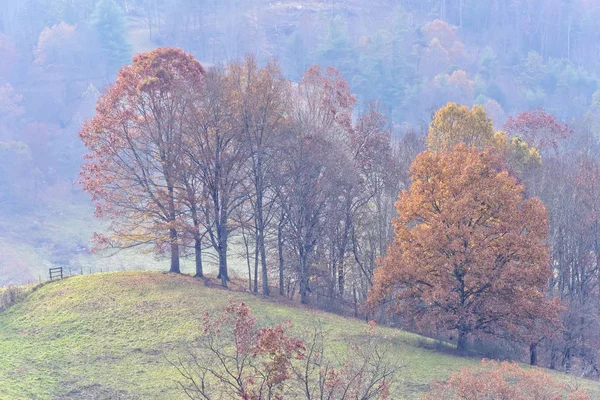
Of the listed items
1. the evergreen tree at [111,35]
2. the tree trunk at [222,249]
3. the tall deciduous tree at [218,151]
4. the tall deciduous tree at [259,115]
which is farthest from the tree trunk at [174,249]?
the evergreen tree at [111,35]

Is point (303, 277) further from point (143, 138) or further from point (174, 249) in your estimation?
point (143, 138)

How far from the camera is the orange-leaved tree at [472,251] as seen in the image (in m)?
32.2

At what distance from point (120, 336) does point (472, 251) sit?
17.9m

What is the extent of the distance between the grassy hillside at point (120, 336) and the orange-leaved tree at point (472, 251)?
2751 mm

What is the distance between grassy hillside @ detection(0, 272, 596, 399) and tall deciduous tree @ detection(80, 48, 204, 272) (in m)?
3.96

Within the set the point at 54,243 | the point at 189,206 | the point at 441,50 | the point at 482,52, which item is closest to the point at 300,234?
the point at 189,206

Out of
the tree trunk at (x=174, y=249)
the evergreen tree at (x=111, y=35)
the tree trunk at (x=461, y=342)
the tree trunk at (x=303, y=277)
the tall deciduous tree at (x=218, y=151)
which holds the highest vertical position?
the evergreen tree at (x=111, y=35)

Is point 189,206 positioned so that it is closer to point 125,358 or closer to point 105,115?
→ point 105,115

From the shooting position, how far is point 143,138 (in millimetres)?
42562

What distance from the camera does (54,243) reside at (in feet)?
275

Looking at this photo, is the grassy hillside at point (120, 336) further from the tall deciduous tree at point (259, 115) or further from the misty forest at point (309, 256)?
the tall deciduous tree at point (259, 115)

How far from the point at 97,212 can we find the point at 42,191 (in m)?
61.4

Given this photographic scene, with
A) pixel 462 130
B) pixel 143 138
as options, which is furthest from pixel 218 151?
pixel 462 130

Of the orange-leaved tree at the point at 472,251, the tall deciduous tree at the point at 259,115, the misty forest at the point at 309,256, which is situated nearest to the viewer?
the misty forest at the point at 309,256
